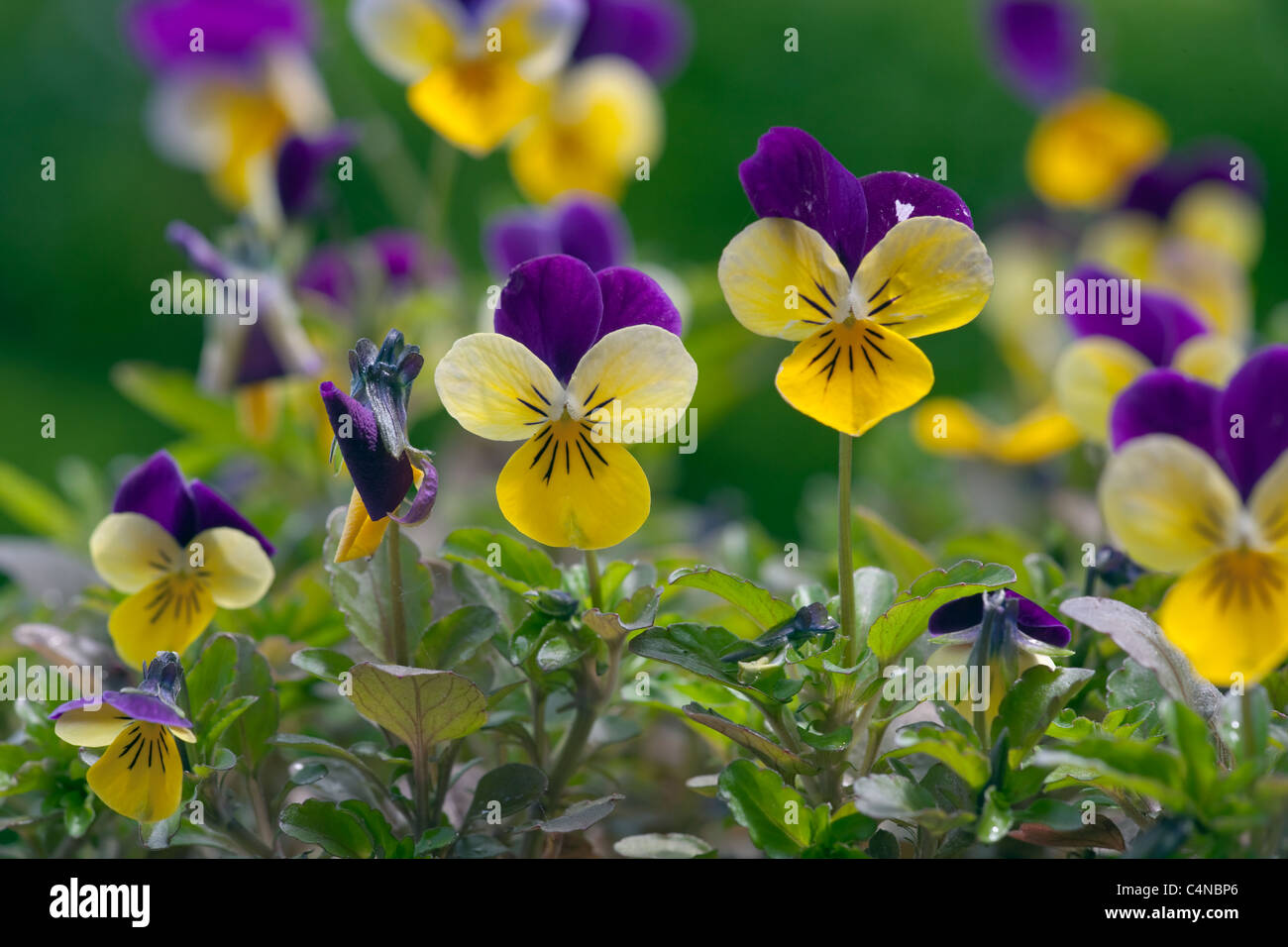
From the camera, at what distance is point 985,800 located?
40 centimetres

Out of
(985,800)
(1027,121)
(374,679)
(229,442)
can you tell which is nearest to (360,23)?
(229,442)

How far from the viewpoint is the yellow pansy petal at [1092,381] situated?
54cm

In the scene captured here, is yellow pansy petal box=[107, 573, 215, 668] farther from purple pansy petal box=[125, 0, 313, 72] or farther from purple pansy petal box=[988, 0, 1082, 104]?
purple pansy petal box=[988, 0, 1082, 104]

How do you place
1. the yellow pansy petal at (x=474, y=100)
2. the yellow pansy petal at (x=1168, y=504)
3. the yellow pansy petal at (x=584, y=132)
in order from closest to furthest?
the yellow pansy petal at (x=1168, y=504), the yellow pansy petal at (x=474, y=100), the yellow pansy petal at (x=584, y=132)

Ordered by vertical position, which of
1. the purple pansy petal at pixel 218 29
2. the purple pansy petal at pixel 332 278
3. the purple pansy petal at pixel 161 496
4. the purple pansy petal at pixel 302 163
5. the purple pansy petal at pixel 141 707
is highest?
the purple pansy petal at pixel 218 29

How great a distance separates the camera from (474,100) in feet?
2.27

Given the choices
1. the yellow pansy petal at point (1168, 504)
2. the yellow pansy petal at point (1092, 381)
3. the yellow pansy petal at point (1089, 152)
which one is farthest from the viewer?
the yellow pansy petal at point (1089, 152)

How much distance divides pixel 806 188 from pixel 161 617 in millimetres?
300

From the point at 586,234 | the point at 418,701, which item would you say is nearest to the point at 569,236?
the point at 586,234

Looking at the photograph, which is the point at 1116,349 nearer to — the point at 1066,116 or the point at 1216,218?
the point at 1216,218

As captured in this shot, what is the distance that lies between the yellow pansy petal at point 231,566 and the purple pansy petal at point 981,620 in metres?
0.26

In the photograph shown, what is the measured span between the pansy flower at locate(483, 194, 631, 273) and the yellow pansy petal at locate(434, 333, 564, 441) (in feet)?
0.86

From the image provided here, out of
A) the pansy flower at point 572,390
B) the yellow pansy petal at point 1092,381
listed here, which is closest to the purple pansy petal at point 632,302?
the pansy flower at point 572,390

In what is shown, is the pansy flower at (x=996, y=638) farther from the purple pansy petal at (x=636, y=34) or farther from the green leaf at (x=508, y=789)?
the purple pansy petal at (x=636, y=34)
